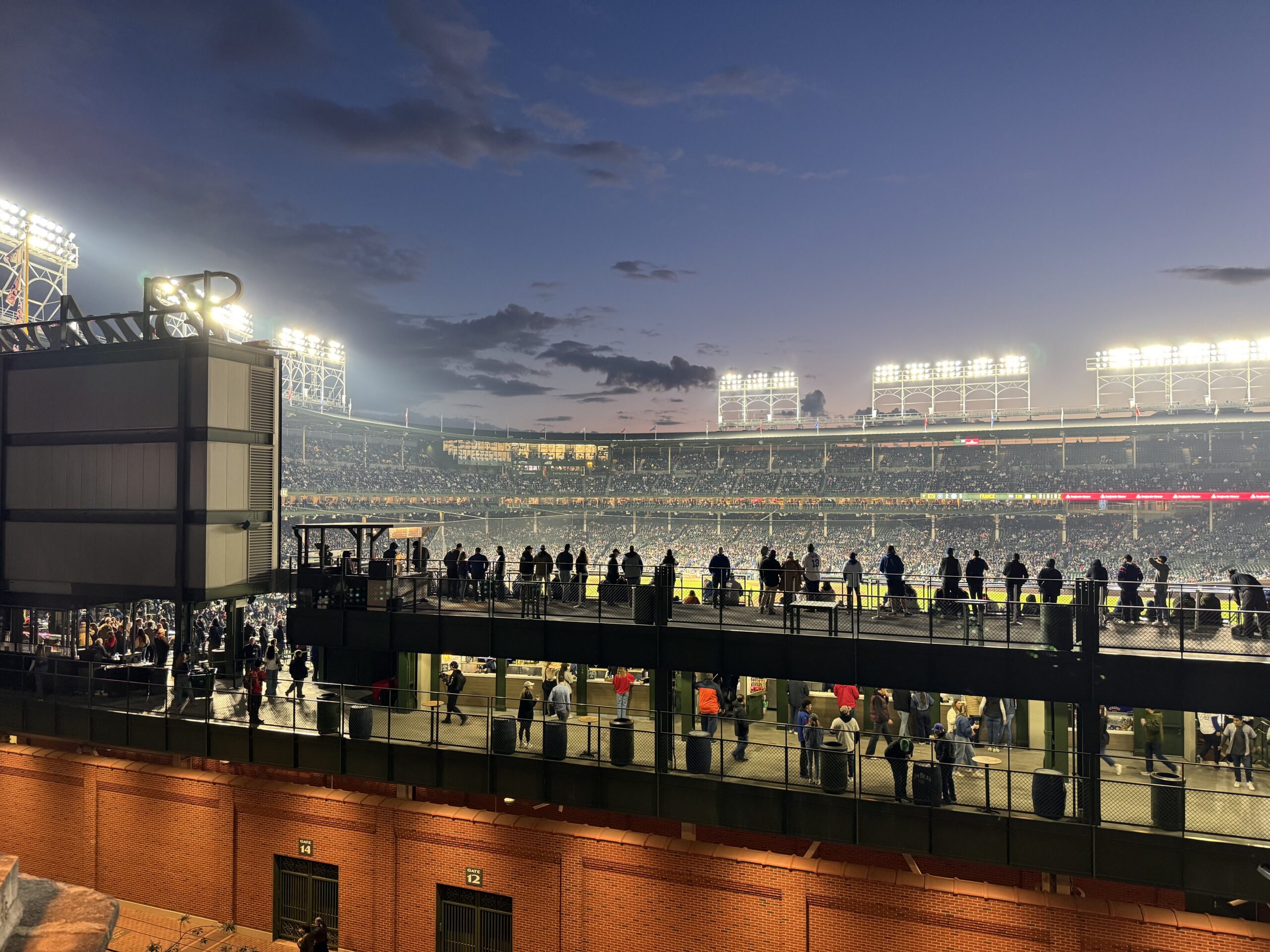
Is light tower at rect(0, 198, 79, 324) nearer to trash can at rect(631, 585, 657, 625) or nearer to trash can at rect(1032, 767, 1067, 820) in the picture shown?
trash can at rect(631, 585, 657, 625)

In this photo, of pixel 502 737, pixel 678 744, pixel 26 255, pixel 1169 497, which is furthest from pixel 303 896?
pixel 1169 497

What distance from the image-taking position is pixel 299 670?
806 inches

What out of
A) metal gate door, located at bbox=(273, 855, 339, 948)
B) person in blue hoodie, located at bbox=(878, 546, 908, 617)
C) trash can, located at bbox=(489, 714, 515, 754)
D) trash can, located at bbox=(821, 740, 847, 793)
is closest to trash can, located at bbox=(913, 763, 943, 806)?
trash can, located at bbox=(821, 740, 847, 793)

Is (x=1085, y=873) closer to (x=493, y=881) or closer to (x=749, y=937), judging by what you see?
(x=749, y=937)

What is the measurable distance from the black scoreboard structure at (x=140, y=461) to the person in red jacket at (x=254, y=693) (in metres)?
2.51

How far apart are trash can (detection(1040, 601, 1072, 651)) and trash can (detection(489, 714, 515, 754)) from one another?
1051cm

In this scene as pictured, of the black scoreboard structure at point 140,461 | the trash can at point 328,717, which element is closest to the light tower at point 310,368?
the black scoreboard structure at point 140,461

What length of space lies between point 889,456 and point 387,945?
76.1 metres

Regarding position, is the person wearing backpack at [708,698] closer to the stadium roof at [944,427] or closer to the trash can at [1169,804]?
the trash can at [1169,804]

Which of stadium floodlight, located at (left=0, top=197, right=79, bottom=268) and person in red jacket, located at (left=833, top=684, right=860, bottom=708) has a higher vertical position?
stadium floodlight, located at (left=0, top=197, right=79, bottom=268)

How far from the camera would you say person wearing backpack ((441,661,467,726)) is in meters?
17.7

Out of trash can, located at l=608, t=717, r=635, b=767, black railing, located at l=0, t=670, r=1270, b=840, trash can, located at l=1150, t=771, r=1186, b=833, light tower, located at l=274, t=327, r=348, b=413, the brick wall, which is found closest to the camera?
trash can, located at l=1150, t=771, r=1186, b=833

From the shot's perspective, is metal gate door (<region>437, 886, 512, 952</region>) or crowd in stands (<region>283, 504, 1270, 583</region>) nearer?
metal gate door (<region>437, 886, 512, 952</region>)

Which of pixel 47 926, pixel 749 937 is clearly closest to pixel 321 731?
pixel 749 937
